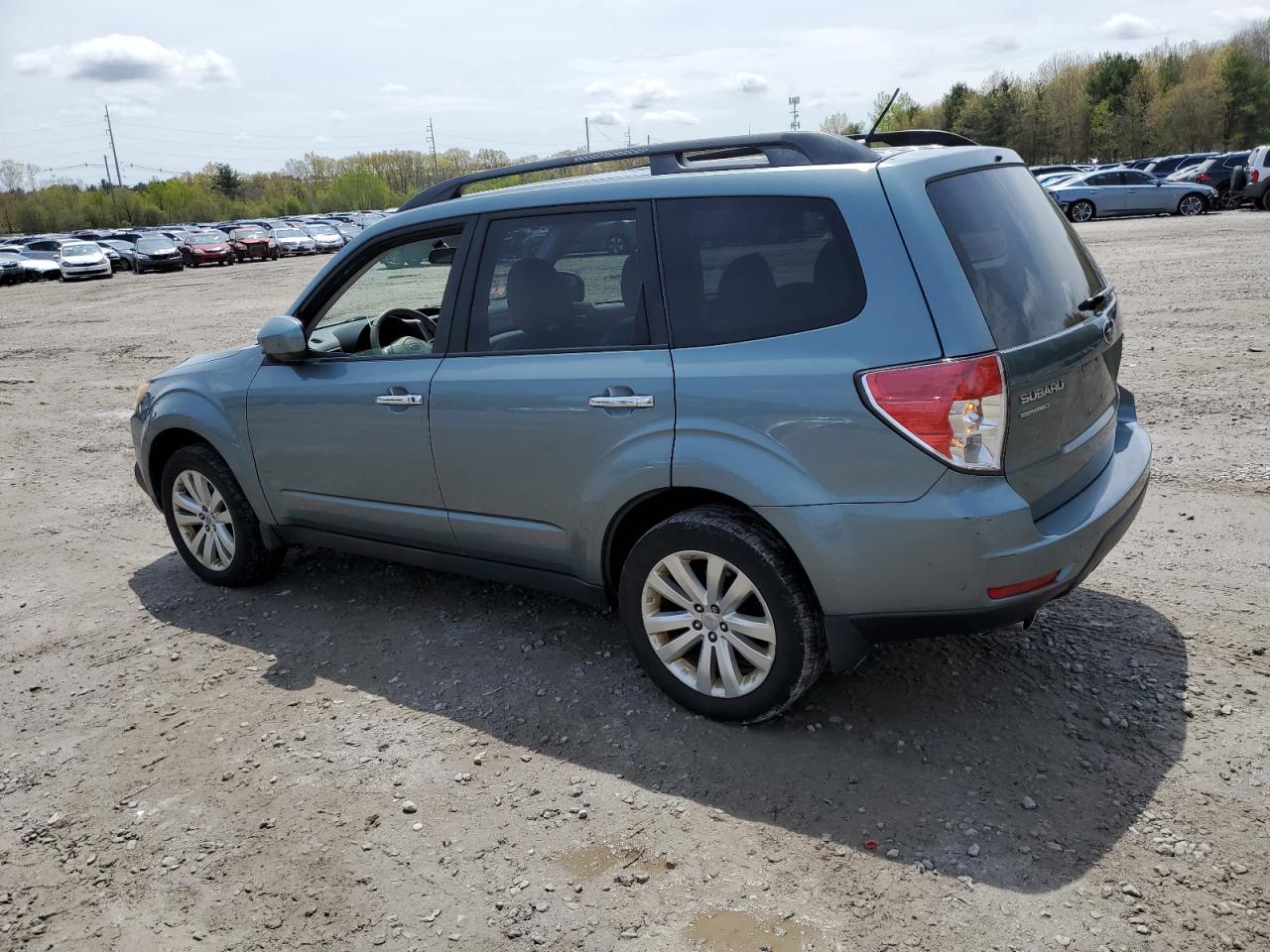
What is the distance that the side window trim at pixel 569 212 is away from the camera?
359cm

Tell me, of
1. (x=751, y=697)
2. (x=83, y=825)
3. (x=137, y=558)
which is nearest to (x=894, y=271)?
(x=751, y=697)

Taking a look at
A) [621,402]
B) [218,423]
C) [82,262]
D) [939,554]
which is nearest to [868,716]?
[939,554]

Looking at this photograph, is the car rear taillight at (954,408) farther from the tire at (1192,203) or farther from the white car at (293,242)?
the white car at (293,242)

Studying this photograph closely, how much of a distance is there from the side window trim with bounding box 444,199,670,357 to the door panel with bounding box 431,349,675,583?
0.12ft

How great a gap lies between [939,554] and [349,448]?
2.64m

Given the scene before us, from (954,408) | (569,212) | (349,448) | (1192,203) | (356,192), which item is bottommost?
(349,448)

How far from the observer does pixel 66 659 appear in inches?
185

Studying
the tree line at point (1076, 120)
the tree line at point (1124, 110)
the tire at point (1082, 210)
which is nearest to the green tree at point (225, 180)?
the tree line at point (1076, 120)

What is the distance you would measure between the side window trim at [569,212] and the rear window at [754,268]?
0.15 feet

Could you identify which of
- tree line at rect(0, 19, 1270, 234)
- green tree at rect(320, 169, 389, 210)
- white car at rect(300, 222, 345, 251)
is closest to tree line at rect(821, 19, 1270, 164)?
tree line at rect(0, 19, 1270, 234)

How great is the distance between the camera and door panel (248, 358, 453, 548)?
Result: 4281mm

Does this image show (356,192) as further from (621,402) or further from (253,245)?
(621,402)

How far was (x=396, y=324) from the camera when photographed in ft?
16.7

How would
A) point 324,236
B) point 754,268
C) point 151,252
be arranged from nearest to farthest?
point 754,268 < point 151,252 < point 324,236
